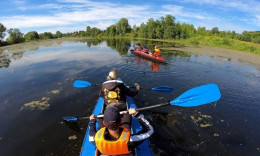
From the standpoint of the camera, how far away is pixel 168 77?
11062 millimetres

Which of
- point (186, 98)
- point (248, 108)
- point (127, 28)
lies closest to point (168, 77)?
point (248, 108)

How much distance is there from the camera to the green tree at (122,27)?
268 feet

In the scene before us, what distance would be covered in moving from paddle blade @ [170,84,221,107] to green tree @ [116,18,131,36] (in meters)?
80.8

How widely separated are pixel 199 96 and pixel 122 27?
270 feet

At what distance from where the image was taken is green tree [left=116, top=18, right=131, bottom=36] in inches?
3214

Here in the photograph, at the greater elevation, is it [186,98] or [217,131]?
[186,98]

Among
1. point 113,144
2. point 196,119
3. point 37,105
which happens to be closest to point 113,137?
point 113,144

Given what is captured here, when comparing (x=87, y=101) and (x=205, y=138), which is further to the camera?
(x=87, y=101)

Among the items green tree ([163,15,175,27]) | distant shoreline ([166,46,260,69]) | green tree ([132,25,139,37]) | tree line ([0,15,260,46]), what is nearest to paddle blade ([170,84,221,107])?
distant shoreline ([166,46,260,69])

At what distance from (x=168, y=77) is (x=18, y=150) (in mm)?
9206

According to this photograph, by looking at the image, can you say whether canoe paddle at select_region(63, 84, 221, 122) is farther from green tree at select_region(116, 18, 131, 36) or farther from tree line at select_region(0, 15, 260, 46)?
green tree at select_region(116, 18, 131, 36)

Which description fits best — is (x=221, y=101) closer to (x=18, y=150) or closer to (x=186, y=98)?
(x=186, y=98)

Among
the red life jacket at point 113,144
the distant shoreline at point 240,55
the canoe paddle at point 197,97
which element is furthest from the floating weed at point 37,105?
the distant shoreline at point 240,55

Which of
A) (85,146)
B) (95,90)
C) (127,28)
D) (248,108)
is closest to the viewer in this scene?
(85,146)
